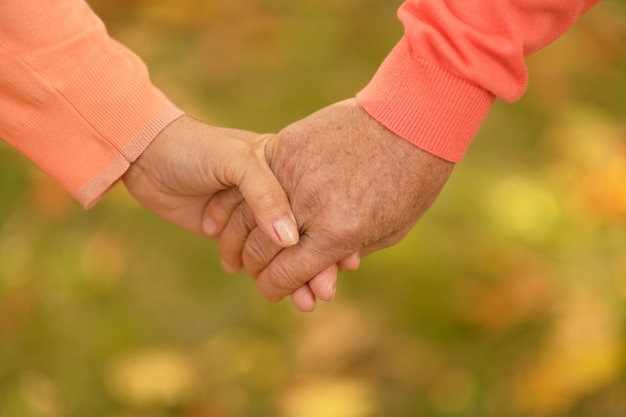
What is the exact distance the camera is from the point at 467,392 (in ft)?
6.19

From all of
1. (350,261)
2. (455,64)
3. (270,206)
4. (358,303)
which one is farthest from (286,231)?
(358,303)

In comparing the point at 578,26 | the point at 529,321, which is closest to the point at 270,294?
the point at 529,321

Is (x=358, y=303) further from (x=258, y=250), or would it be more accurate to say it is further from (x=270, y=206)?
(x=270, y=206)

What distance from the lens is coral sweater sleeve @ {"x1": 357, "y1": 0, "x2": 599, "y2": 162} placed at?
1288 millimetres

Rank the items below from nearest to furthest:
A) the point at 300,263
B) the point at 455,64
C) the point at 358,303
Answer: the point at 455,64 < the point at 300,263 < the point at 358,303

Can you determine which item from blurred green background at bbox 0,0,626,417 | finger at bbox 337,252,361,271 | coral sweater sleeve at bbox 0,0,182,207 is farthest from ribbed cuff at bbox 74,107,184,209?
blurred green background at bbox 0,0,626,417

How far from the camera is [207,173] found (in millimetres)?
1468

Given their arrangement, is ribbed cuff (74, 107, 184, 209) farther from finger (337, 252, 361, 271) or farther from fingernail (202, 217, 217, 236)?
finger (337, 252, 361, 271)

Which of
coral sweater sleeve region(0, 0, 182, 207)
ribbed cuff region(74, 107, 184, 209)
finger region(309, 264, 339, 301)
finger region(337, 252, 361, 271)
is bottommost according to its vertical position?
finger region(309, 264, 339, 301)

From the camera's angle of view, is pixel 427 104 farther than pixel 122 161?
No

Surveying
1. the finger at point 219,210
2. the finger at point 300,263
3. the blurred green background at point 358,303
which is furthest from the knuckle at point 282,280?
the blurred green background at point 358,303

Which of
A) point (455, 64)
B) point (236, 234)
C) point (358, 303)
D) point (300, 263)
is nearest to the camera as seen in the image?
point (455, 64)

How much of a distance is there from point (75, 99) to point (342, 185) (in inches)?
19.4

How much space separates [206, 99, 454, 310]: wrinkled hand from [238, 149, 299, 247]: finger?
28 millimetres
